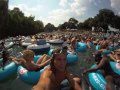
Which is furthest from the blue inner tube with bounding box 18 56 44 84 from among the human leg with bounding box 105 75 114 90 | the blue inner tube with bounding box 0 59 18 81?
the human leg with bounding box 105 75 114 90

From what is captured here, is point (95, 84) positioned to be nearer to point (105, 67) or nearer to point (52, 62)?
point (105, 67)

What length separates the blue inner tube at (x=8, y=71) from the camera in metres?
11.6

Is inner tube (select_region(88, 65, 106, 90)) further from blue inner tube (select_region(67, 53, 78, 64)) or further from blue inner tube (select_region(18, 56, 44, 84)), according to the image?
blue inner tube (select_region(67, 53, 78, 64))

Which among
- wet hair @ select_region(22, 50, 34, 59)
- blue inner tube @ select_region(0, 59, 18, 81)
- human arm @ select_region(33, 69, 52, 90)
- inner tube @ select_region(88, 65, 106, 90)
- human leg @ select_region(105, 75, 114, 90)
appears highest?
human arm @ select_region(33, 69, 52, 90)

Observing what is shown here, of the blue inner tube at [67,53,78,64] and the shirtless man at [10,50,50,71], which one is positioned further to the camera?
the blue inner tube at [67,53,78,64]

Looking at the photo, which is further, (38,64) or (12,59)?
(12,59)

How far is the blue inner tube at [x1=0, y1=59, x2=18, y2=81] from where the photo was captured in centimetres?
1161

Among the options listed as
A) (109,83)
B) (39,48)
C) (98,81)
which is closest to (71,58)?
(39,48)

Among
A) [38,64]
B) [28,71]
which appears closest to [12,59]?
[28,71]

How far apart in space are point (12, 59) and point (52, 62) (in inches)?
360

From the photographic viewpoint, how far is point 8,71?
39.0ft

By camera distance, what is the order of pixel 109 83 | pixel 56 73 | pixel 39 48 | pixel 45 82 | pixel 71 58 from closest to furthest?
pixel 45 82, pixel 56 73, pixel 109 83, pixel 71 58, pixel 39 48

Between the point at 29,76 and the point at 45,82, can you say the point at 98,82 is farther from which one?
the point at 45,82

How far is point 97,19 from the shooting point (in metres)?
115
